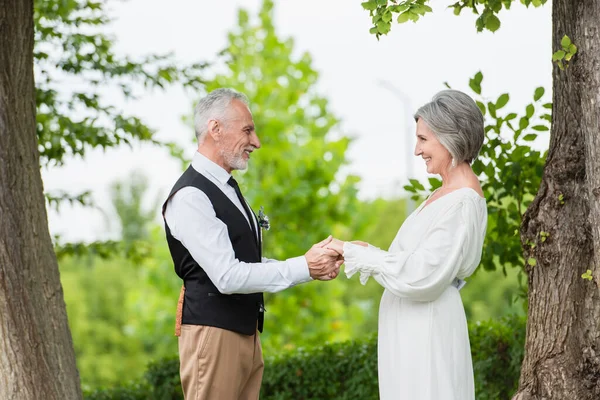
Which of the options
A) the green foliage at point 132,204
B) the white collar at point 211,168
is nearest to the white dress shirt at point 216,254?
the white collar at point 211,168

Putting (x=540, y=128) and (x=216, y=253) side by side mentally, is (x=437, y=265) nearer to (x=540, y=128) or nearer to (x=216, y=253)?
(x=216, y=253)

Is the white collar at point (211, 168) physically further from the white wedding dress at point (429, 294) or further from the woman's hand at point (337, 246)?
the white wedding dress at point (429, 294)

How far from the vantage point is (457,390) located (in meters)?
3.81

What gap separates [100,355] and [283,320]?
1704 centimetres

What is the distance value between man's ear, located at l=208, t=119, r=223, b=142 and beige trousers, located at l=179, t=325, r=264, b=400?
0.94 metres

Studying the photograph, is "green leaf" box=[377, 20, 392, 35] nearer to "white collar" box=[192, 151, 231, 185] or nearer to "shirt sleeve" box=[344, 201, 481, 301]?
"shirt sleeve" box=[344, 201, 481, 301]

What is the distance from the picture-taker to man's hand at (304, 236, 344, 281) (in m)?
4.18

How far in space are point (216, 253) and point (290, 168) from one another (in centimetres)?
1322

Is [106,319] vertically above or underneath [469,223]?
underneath

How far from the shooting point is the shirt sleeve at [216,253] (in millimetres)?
3893

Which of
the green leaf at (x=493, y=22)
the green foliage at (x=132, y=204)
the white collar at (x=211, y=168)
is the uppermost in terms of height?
the green foliage at (x=132, y=204)

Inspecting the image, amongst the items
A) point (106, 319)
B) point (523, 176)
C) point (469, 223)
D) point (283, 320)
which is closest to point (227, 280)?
point (469, 223)

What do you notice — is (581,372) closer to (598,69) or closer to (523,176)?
(598,69)

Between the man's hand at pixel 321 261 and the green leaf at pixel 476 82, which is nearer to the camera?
the man's hand at pixel 321 261
